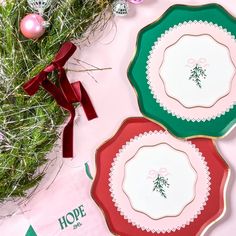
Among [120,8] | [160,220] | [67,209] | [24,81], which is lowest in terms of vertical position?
[160,220]

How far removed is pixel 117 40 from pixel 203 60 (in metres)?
0.26

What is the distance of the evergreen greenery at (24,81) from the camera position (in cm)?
126

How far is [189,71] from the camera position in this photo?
54.3 inches

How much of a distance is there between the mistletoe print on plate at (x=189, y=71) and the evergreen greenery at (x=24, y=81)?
→ 20cm

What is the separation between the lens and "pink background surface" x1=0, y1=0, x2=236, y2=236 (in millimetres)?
1395

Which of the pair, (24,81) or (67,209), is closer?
(24,81)

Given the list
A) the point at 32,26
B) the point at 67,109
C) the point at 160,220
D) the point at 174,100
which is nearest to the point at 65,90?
the point at 67,109

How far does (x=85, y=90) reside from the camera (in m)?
1.38

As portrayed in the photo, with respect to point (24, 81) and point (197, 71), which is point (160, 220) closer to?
point (197, 71)

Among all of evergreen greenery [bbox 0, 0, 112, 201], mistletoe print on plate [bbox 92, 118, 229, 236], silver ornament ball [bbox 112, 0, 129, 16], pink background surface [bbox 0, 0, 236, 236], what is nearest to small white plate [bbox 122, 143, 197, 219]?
mistletoe print on plate [bbox 92, 118, 229, 236]

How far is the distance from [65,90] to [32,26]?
191 mm

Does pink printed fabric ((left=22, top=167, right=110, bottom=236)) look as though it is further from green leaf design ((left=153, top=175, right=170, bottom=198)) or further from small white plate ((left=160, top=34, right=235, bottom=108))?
small white plate ((left=160, top=34, right=235, bottom=108))

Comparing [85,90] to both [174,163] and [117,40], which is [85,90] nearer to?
[117,40]

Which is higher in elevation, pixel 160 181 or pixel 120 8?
pixel 120 8
